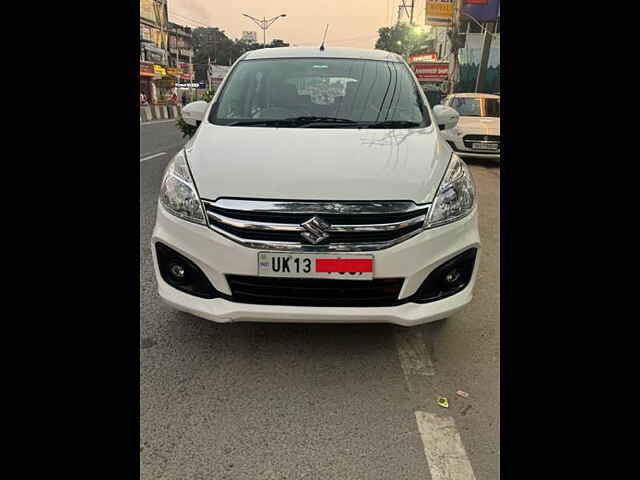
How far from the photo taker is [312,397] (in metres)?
2.27

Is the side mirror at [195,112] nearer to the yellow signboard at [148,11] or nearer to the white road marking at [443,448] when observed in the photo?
the white road marking at [443,448]

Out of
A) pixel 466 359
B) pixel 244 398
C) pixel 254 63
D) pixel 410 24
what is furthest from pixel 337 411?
pixel 410 24

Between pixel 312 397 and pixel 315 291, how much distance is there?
20.1 inches

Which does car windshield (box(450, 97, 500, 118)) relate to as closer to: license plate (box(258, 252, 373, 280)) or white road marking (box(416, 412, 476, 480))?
license plate (box(258, 252, 373, 280))

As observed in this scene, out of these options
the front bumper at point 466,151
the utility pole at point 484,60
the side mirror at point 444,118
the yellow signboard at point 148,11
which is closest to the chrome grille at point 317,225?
the side mirror at point 444,118

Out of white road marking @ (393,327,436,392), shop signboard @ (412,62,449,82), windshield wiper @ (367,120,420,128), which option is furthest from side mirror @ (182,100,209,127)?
shop signboard @ (412,62,449,82)

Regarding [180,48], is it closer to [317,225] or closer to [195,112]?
[195,112]

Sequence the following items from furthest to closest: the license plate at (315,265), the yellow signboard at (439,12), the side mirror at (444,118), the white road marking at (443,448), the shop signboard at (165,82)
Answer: the shop signboard at (165,82)
the yellow signboard at (439,12)
the side mirror at (444,118)
the license plate at (315,265)
the white road marking at (443,448)

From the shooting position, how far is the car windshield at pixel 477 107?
10.2 m

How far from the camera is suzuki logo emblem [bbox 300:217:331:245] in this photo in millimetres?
2146

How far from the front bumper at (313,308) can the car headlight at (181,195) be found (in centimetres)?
4

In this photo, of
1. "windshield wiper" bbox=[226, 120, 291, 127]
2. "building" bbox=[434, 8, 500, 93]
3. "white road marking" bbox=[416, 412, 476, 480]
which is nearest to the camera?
"white road marking" bbox=[416, 412, 476, 480]

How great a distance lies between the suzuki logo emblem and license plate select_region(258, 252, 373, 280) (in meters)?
0.07

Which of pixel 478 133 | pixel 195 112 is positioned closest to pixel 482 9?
pixel 478 133
